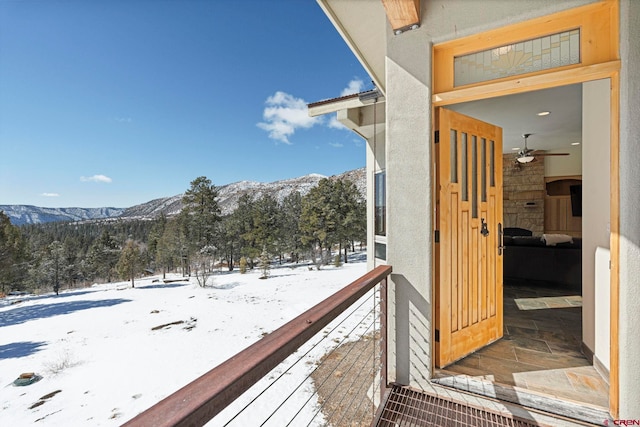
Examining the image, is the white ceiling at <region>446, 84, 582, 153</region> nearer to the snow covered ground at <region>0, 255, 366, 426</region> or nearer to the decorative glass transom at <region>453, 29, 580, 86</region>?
the decorative glass transom at <region>453, 29, 580, 86</region>

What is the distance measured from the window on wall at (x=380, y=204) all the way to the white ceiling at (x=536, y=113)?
5.76ft

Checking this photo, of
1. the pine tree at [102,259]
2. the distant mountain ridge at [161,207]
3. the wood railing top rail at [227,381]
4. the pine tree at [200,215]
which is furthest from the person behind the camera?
the distant mountain ridge at [161,207]

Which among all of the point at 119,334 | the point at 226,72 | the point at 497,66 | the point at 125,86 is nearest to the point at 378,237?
the point at 497,66

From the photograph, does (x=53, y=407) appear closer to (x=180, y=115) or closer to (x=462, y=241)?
(x=462, y=241)

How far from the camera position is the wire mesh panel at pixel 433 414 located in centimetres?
165

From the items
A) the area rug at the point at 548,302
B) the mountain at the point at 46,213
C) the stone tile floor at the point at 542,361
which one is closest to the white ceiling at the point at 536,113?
the stone tile floor at the point at 542,361

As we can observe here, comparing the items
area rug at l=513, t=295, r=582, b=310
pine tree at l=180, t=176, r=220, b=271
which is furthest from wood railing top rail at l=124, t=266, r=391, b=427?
pine tree at l=180, t=176, r=220, b=271

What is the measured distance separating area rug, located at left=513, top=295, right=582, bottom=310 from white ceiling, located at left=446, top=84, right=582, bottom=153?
2.69 metres

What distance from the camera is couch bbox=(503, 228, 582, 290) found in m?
4.18

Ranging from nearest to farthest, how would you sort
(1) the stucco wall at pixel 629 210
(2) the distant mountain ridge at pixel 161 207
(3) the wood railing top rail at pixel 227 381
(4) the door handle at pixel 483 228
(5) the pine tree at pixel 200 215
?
(3) the wood railing top rail at pixel 227 381, (1) the stucco wall at pixel 629 210, (4) the door handle at pixel 483 228, (5) the pine tree at pixel 200 215, (2) the distant mountain ridge at pixel 161 207

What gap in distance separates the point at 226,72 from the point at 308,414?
98.5 ft

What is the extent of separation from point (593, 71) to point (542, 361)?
6.99 feet

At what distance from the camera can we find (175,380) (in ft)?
20.9

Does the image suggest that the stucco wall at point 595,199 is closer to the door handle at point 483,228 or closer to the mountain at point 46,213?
the door handle at point 483,228
